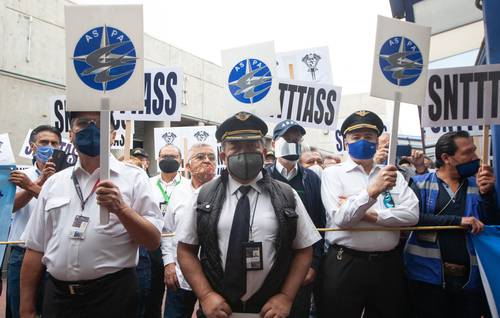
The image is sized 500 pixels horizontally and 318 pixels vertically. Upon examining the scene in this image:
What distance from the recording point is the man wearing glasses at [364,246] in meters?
3.29

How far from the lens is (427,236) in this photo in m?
3.53

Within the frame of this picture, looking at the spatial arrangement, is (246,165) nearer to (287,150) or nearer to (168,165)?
(287,150)

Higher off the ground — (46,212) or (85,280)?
(46,212)

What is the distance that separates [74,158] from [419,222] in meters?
3.25

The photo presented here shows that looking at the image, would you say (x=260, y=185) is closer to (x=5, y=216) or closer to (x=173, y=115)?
(x=5, y=216)

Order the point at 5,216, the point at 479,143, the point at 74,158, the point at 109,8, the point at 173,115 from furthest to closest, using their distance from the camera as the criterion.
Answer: the point at 479,143 < the point at 173,115 < the point at 74,158 < the point at 5,216 < the point at 109,8

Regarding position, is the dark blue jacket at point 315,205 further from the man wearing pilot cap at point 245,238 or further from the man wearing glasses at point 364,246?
the man wearing pilot cap at point 245,238

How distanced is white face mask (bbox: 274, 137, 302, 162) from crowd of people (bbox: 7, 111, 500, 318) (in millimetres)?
13

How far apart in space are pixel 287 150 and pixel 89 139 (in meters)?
1.88

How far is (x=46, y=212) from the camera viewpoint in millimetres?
2777

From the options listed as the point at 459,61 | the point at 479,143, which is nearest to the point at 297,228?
the point at 479,143

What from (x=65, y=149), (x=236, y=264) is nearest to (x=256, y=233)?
(x=236, y=264)

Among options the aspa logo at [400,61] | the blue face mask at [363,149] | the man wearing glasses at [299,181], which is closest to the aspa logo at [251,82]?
the man wearing glasses at [299,181]

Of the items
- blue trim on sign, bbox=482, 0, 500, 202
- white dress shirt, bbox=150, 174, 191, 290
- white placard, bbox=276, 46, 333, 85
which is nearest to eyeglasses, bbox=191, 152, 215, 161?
white dress shirt, bbox=150, 174, 191, 290
